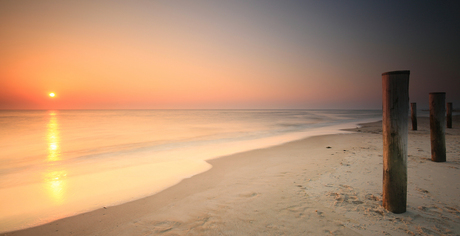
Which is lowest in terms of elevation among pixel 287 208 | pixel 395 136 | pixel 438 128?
pixel 287 208

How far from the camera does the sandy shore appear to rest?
318 cm

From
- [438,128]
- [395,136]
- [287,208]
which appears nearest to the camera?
[395,136]

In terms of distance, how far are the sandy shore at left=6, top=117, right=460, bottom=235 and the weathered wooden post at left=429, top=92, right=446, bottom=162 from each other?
0.31 meters

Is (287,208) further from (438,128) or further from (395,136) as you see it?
(438,128)

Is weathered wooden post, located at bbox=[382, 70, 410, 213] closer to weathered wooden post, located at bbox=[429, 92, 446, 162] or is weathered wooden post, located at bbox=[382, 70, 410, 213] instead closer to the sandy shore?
the sandy shore

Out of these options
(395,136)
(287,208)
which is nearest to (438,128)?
(395,136)

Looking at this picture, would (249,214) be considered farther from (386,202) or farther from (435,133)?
(435,133)

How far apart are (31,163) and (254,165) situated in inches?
396

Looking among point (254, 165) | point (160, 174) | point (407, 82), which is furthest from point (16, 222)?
point (407, 82)

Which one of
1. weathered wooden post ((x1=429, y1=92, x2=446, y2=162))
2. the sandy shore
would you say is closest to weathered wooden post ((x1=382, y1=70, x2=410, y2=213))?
the sandy shore

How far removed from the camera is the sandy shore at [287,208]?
3.18m

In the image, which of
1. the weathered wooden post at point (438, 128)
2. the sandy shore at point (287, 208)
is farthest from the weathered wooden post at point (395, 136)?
the weathered wooden post at point (438, 128)

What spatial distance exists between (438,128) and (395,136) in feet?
15.8

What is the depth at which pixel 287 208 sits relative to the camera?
3809 millimetres
